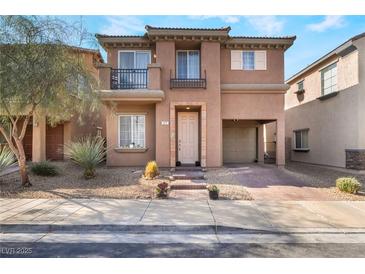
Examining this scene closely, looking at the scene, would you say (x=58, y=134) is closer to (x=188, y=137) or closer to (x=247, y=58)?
(x=188, y=137)

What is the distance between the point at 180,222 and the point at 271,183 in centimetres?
567

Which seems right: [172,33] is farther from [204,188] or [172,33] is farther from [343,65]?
[343,65]

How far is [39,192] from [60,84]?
3.77 metres

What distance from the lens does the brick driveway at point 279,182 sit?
8.62 m

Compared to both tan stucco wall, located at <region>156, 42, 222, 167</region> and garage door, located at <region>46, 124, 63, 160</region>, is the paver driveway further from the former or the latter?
garage door, located at <region>46, 124, 63, 160</region>

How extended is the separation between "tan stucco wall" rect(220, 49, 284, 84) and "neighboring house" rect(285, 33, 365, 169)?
3.24m

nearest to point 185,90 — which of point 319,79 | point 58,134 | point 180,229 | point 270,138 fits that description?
point 180,229

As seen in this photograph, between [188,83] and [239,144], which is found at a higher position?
[188,83]

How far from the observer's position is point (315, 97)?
16.2 metres

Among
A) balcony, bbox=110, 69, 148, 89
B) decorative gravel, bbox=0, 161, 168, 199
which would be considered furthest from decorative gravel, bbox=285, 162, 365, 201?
balcony, bbox=110, 69, 148, 89

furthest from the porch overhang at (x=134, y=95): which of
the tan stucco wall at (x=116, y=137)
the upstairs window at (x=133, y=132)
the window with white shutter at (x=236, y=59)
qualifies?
the window with white shutter at (x=236, y=59)

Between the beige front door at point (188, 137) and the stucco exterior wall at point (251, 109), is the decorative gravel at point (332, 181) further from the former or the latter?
the beige front door at point (188, 137)

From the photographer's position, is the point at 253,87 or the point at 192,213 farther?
the point at 253,87

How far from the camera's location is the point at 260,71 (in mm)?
13391
